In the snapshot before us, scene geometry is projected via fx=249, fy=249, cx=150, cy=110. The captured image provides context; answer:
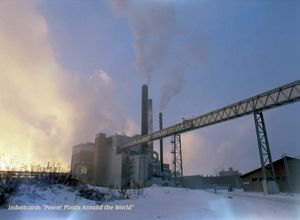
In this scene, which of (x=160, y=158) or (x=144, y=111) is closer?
(x=144, y=111)

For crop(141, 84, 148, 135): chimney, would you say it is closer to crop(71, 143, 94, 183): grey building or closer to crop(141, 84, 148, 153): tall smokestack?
crop(141, 84, 148, 153): tall smokestack

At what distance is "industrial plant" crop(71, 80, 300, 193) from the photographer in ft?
70.3

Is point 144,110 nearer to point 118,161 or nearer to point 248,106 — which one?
point 118,161

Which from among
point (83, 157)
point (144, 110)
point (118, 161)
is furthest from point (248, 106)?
point (83, 157)

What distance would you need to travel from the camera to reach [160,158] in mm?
50625

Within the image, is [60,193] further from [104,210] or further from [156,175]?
[156,175]

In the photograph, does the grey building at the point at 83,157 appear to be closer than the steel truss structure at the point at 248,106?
No

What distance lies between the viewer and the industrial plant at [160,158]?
21438 mm

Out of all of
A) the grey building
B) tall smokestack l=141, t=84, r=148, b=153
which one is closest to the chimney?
tall smokestack l=141, t=84, r=148, b=153

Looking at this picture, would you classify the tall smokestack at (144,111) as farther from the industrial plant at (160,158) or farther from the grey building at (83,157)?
the grey building at (83,157)

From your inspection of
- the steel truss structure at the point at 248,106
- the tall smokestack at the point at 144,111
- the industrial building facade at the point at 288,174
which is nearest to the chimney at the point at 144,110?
the tall smokestack at the point at 144,111

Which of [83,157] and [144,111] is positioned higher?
[144,111]

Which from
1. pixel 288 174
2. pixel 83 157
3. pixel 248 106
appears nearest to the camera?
pixel 288 174

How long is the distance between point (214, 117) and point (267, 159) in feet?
23.4
